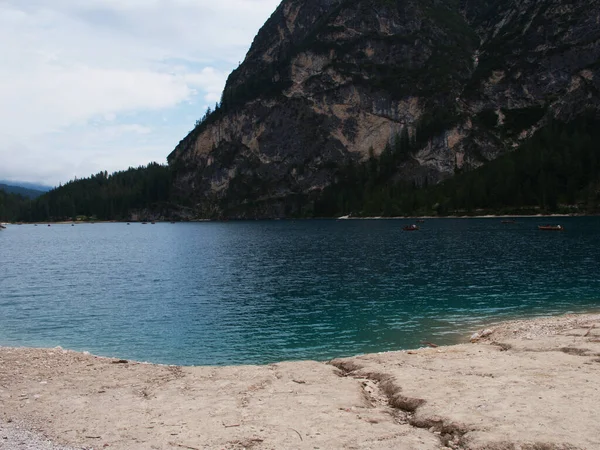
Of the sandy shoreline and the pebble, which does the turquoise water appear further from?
the pebble

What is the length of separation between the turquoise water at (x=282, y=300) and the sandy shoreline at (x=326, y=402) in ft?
28.9

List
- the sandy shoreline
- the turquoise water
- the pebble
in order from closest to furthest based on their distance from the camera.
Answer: the sandy shoreline
the pebble
the turquoise water

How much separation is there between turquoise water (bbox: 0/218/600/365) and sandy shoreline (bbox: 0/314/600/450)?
8.80 m

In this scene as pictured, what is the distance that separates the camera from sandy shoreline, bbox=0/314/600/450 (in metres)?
13.8

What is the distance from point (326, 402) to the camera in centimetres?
1723

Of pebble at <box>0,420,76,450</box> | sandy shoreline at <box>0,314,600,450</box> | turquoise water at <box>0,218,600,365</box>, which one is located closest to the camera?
sandy shoreline at <box>0,314,600,450</box>

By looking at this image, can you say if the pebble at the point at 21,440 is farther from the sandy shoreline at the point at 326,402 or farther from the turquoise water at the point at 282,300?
the turquoise water at the point at 282,300

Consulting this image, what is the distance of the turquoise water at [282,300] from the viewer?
35375 mm

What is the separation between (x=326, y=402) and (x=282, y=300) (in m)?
35.4

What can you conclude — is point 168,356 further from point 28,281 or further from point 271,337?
point 28,281

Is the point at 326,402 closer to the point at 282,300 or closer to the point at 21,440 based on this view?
the point at 21,440

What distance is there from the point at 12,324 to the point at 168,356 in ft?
62.7

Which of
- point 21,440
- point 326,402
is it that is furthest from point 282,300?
point 21,440

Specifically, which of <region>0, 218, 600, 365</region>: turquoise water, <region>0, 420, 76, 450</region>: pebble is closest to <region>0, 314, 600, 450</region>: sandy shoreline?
<region>0, 420, 76, 450</region>: pebble
